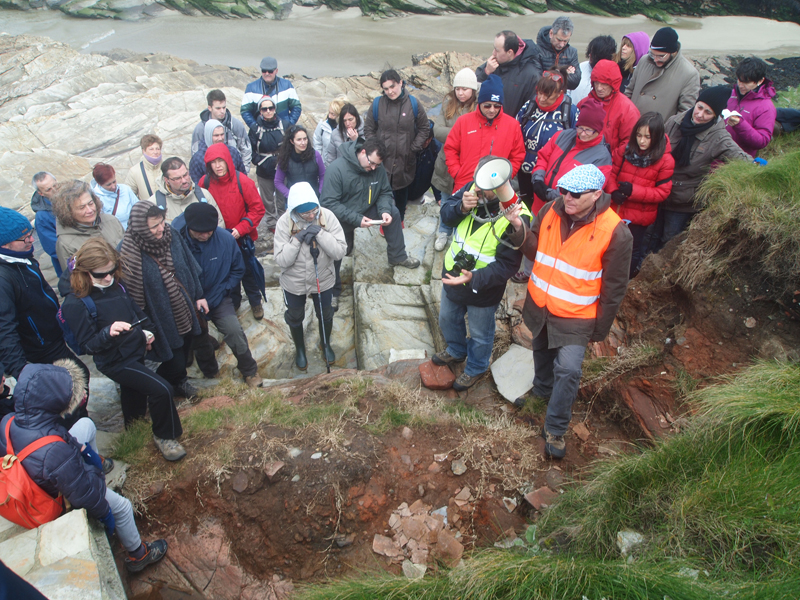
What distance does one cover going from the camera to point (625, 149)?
468 centimetres

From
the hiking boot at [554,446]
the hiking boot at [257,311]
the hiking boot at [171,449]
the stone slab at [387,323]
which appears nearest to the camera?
the hiking boot at [554,446]

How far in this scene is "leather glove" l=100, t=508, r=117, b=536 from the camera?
10.1 ft

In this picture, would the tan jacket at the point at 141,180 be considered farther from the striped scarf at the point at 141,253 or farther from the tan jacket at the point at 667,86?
the tan jacket at the point at 667,86

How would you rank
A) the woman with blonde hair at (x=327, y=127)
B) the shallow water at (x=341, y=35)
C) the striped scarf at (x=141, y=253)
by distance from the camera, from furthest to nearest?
the shallow water at (x=341, y=35) → the woman with blonde hair at (x=327, y=127) → the striped scarf at (x=141, y=253)

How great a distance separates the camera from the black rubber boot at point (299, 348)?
5.77 m

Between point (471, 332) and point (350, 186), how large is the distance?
237 centimetres

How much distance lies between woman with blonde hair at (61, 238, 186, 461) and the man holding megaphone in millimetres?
2391

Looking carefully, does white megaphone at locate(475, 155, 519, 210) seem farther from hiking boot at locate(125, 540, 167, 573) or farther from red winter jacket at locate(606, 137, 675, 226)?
hiking boot at locate(125, 540, 167, 573)

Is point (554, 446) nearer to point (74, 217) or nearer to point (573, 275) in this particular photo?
point (573, 275)

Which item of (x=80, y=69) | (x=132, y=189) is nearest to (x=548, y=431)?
(x=132, y=189)

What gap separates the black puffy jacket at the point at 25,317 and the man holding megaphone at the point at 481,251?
320 centimetres

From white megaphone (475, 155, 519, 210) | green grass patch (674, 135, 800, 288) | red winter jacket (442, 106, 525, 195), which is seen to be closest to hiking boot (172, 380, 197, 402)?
white megaphone (475, 155, 519, 210)

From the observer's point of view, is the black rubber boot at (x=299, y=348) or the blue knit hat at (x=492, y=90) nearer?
the blue knit hat at (x=492, y=90)

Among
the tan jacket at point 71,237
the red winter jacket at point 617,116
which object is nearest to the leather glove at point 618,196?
the red winter jacket at point 617,116
